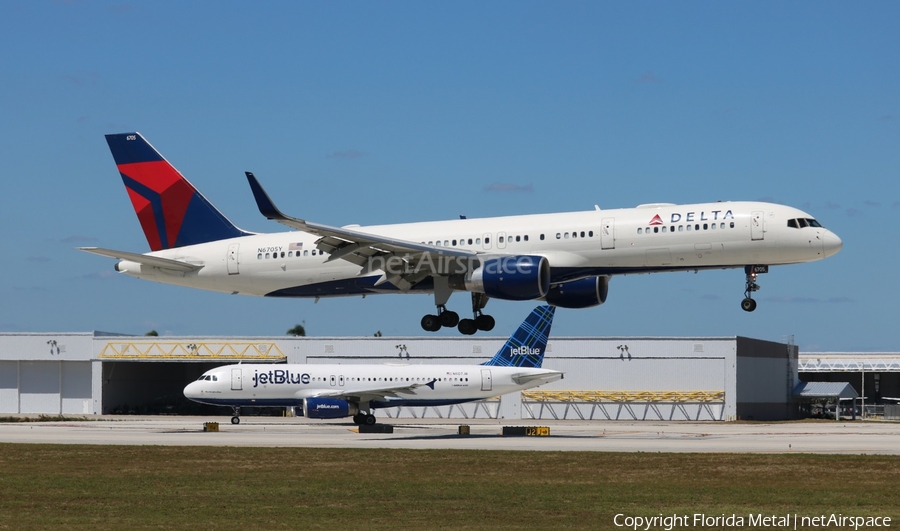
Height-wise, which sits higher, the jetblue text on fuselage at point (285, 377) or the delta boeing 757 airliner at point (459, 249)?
the delta boeing 757 airliner at point (459, 249)

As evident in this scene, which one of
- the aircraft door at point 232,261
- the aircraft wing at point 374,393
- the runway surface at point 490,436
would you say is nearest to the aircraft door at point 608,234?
the aircraft door at point 232,261

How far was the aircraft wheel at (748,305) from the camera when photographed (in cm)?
4853

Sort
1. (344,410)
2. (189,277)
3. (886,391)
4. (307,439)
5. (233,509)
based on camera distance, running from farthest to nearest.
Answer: (886,391)
(344,410)
(307,439)
(189,277)
(233,509)

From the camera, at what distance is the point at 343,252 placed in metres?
51.9

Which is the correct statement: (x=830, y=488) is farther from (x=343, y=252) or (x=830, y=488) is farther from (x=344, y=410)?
(x=344, y=410)

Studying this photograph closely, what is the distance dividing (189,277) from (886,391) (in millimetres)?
132553

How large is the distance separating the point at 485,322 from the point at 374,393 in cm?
3724

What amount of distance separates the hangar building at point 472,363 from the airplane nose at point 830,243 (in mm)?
70323

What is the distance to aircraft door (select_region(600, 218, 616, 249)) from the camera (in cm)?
4838

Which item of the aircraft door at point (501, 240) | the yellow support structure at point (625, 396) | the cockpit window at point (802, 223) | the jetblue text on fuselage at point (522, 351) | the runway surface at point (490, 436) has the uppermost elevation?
the cockpit window at point (802, 223)

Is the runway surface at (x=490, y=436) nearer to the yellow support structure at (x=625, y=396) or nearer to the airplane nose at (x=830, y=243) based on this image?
the yellow support structure at (x=625, y=396)

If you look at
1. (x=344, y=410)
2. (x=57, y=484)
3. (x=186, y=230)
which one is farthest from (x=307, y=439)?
(x=57, y=484)

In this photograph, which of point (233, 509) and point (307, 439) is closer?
point (233, 509)

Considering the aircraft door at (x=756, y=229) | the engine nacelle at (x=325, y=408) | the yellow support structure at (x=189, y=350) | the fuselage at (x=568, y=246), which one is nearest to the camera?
the aircraft door at (x=756, y=229)
